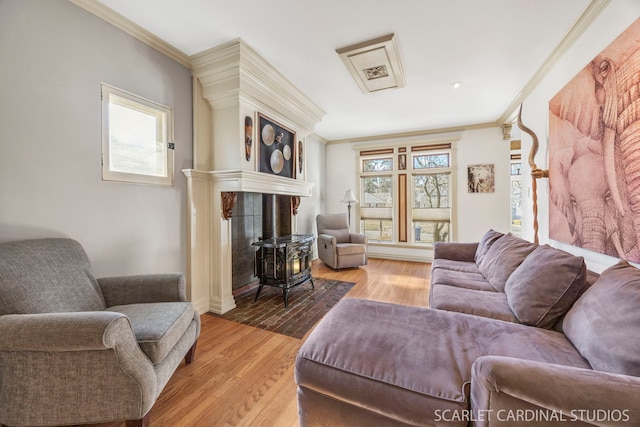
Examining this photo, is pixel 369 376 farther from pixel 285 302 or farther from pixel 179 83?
pixel 179 83

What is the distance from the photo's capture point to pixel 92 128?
176cm

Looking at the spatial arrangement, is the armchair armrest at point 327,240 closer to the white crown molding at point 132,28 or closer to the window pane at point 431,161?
the window pane at point 431,161

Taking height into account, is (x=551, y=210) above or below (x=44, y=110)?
below

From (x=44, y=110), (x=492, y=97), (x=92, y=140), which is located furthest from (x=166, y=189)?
(x=492, y=97)

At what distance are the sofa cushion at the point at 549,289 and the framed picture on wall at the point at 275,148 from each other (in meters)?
2.50

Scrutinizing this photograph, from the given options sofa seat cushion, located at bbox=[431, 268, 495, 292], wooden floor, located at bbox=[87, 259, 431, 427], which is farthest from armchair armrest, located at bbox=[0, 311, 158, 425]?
sofa seat cushion, located at bbox=[431, 268, 495, 292]

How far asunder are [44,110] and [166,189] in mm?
893

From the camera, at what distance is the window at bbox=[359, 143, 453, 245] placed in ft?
15.6

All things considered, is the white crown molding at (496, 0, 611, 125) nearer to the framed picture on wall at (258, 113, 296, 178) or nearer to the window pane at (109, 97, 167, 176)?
the framed picture on wall at (258, 113, 296, 178)

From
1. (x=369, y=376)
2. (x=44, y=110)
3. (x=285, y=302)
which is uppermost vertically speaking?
(x=44, y=110)

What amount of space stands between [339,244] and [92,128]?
3.55 meters

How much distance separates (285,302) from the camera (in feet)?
8.85

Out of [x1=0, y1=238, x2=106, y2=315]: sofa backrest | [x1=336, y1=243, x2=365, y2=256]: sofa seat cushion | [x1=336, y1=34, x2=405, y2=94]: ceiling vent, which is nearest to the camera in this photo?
[x1=0, y1=238, x2=106, y2=315]: sofa backrest

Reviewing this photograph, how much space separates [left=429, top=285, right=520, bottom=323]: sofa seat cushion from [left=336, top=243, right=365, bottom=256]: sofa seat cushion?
7.45 feet
